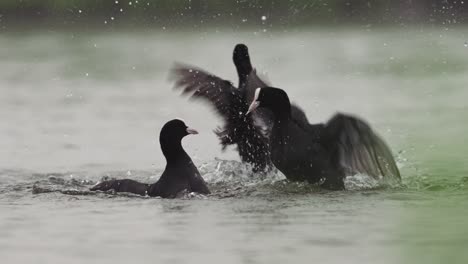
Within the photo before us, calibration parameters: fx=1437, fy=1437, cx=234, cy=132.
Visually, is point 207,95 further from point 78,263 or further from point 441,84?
point 441,84

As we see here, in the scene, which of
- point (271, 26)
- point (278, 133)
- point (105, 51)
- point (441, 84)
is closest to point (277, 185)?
point (278, 133)

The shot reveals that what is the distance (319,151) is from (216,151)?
2137mm

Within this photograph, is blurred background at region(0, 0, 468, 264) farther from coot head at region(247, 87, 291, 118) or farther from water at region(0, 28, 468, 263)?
coot head at region(247, 87, 291, 118)

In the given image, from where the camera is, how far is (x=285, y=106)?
917 centimetres

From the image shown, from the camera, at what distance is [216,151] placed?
37.0 ft

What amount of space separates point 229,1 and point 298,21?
1.09 m

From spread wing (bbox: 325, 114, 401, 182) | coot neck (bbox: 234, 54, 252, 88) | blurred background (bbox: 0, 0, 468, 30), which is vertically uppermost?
blurred background (bbox: 0, 0, 468, 30)

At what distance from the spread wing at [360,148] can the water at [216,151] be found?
0.49 feet

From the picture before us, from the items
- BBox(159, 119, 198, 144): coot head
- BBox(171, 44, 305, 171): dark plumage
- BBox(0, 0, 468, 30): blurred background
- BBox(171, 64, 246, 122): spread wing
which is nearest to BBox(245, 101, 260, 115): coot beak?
BBox(159, 119, 198, 144): coot head

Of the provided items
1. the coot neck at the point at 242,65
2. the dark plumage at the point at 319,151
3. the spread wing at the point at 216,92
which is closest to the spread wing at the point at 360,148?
the dark plumage at the point at 319,151

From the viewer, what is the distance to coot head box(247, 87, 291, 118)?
9156 millimetres

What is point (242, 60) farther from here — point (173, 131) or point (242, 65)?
point (173, 131)

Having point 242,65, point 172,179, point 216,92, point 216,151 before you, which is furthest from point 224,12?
point 172,179

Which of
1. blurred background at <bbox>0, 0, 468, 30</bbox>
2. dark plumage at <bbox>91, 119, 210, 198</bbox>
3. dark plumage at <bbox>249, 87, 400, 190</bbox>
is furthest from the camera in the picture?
blurred background at <bbox>0, 0, 468, 30</bbox>
